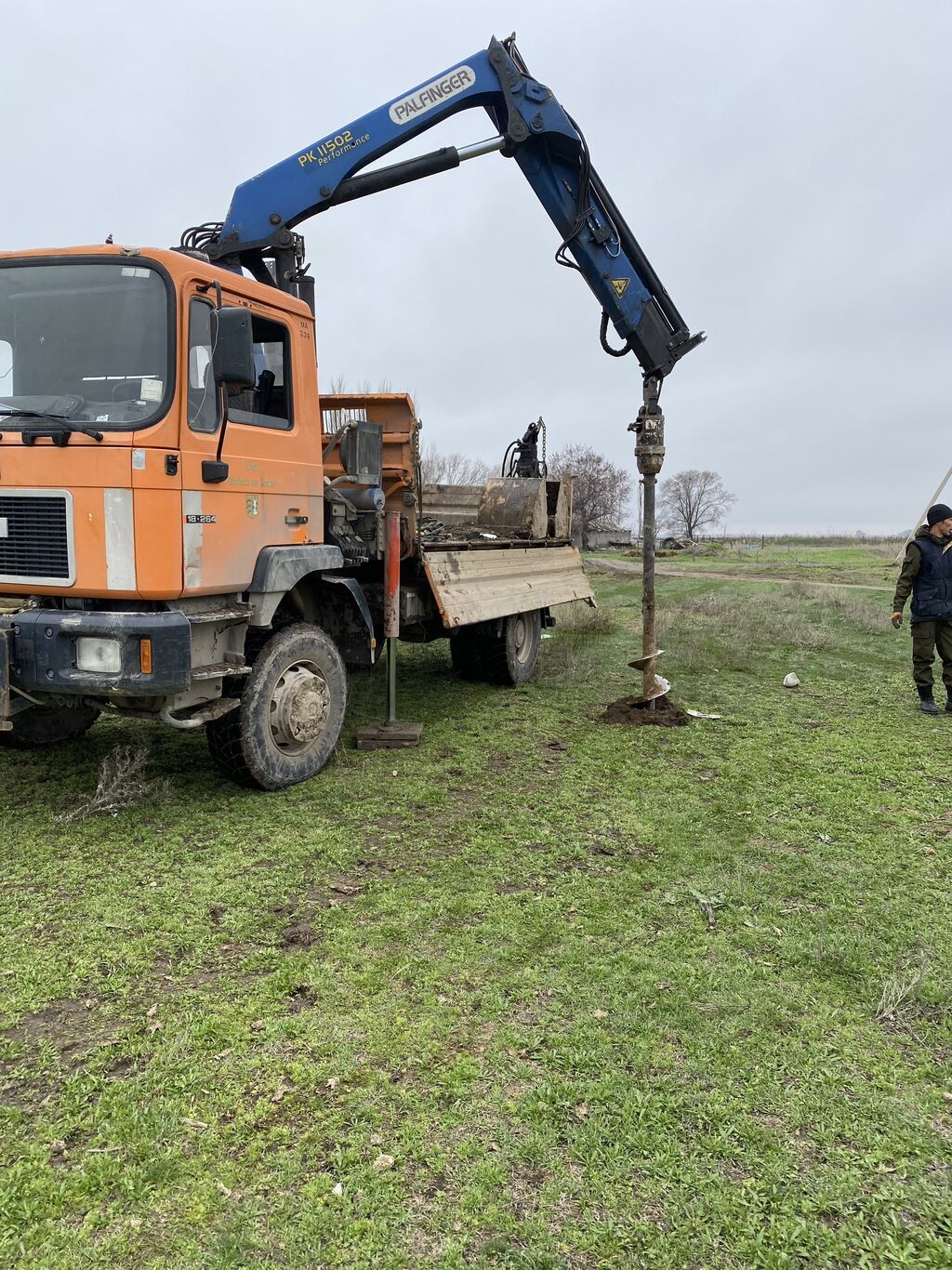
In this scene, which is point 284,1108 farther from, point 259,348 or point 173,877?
point 259,348

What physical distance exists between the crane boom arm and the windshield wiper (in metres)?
2.48

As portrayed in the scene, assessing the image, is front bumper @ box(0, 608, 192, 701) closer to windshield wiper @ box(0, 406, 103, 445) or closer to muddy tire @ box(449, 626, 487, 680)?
windshield wiper @ box(0, 406, 103, 445)

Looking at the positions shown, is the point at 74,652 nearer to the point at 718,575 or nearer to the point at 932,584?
the point at 932,584

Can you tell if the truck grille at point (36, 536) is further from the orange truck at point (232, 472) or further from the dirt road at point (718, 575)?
the dirt road at point (718, 575)

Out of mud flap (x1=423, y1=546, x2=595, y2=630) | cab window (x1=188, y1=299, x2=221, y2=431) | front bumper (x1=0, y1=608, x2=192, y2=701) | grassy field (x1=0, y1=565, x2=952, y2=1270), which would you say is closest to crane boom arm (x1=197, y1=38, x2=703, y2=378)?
cab window (x1=188, y1=299, x2=221, y2=431)

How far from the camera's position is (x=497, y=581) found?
23.6 ft

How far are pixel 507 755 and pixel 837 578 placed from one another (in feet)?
68.1

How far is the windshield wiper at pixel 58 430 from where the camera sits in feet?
12.7

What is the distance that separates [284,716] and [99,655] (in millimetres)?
1211

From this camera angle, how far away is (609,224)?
7055 mm

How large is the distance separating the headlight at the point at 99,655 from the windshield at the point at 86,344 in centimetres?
106

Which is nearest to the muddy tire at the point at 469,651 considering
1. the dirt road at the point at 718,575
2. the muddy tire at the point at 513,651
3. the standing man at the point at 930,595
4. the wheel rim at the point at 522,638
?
the muddy tire at the point at 513,651

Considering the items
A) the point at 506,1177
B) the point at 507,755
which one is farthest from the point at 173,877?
the point at 507,755

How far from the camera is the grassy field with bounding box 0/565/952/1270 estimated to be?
1.99m
